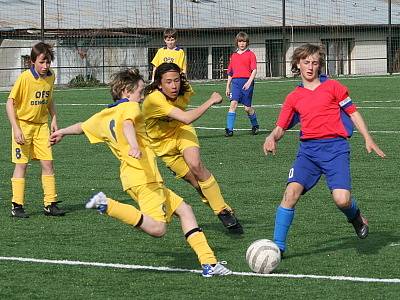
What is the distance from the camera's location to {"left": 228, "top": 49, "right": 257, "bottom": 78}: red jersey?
20.5 m

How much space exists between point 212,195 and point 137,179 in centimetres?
198

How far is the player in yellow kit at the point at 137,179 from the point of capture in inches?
322

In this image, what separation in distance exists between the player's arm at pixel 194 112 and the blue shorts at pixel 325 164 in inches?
36.7

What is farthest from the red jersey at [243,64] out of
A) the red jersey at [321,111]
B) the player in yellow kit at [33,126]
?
the red jersey at [321,111]

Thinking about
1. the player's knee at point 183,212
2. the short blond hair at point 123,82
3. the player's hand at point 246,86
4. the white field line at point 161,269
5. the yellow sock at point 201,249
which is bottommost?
the white field line at point 161,269

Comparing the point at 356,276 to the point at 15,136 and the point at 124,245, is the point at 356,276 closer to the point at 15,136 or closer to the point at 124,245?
the point at 124,245

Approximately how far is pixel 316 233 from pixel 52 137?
2700 mm

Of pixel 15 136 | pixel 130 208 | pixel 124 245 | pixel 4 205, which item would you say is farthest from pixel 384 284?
pixel 4 205

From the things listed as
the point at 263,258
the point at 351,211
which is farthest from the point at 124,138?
the point at 351,211

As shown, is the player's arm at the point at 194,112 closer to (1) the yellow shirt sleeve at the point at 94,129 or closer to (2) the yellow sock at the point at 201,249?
(1) the yellow shirt sleeve at the point at 94,129

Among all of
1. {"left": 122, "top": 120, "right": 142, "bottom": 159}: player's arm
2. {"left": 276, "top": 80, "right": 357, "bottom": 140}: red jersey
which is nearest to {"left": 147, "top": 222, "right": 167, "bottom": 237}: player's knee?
{"left": 122, "top": 120, "right": 142, "bottom": 159}: player's arm

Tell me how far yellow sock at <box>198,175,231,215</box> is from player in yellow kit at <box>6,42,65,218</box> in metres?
1.93

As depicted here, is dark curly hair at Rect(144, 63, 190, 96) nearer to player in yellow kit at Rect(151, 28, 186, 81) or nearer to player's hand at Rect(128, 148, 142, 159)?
player's hand at Rect(128, 148, 142, 159)

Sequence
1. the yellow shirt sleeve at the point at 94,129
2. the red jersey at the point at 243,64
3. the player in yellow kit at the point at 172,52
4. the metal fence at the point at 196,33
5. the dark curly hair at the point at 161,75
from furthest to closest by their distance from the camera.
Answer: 1. the metal fence at the point at 196,33
2. the red jersey at the point at 243,64
3. the player in yellow kit at the point at 172,52
4. the dark curly hair at the point at 161,75
5. the yellow shirt sleeve at the point at 94,129
